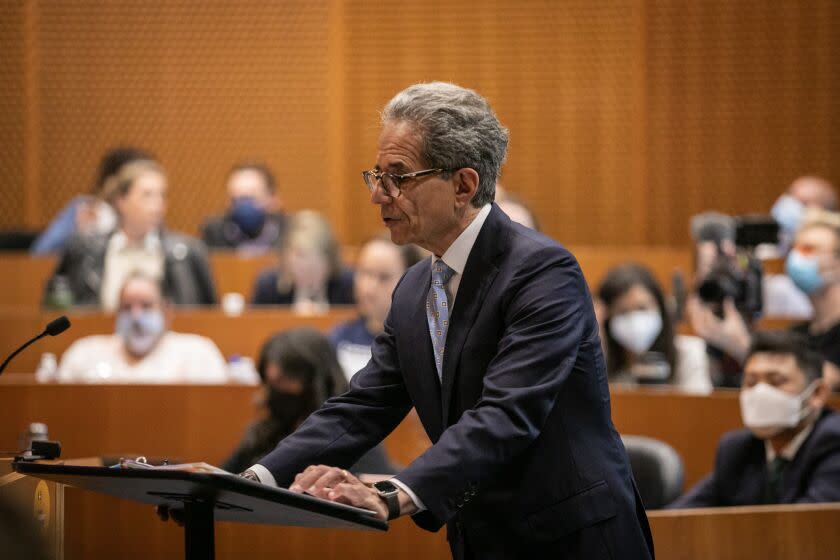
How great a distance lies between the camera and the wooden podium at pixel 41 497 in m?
2.33

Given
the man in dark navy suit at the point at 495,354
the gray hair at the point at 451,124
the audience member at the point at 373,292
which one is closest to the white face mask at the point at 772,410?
the audience member at the point at 373,292

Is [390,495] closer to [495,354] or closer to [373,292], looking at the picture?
[495,354]

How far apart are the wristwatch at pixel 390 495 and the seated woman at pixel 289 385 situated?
2.30 metres

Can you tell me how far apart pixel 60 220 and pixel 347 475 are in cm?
611

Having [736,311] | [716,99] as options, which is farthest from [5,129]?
[736,311]

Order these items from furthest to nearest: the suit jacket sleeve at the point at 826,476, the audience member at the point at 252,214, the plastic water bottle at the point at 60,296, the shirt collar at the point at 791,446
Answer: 1. the audience member at the point at 252,214
2. the plastic water bottle at the point at 60,296
3. the shirt collar at the point at 791,446
4. the suit jacket sleeve at the point at 826,476

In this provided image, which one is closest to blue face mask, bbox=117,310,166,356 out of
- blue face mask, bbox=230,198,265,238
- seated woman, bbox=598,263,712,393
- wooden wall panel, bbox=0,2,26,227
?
seated woman, bbox=598,263,712,393

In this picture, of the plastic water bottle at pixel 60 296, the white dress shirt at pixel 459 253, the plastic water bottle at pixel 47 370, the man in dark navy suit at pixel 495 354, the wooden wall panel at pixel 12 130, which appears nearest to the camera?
the man in dark navy suit at pixel 495 354

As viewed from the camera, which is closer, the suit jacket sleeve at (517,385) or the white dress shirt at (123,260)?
the suit jacket sleeve at (517,385)

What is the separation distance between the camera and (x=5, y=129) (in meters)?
9.49

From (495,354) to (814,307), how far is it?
3.57 m

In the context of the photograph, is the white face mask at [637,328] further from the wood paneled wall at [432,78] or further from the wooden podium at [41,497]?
the wood paneled wall at [432,78]

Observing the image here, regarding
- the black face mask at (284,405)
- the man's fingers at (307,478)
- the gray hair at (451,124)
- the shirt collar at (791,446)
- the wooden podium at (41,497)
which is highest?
the gray hair at (451,124)

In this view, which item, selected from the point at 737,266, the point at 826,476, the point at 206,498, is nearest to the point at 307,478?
the point at 206,498
